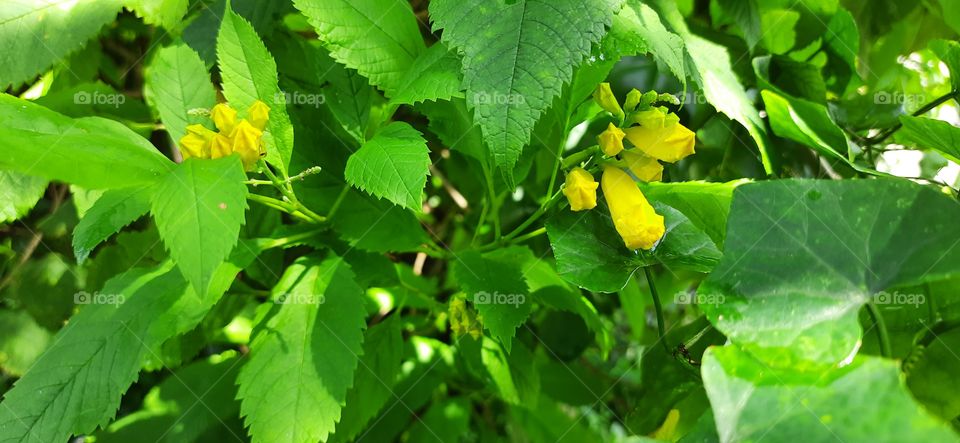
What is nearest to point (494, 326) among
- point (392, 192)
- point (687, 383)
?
point (392, 192)

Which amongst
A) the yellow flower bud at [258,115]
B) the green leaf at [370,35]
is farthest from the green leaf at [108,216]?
the green leaf at [370,35]

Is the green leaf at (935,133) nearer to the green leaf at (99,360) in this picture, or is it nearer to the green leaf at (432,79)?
the green leaf at (432,79)

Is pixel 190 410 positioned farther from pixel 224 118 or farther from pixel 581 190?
pixel 581 190

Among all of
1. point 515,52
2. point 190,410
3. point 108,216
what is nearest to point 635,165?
point 515,52

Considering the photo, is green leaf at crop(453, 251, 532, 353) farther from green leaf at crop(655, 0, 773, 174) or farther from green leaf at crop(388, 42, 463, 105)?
green leaf at crop(655, 0, 773, 174)

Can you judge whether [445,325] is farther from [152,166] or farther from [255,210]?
[152,166]

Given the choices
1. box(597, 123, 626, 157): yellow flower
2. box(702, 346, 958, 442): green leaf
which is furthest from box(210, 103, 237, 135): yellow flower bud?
box(702, 346, 958, 442): green leaf

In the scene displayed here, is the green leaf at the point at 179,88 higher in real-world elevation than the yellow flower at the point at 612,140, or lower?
higher
